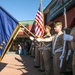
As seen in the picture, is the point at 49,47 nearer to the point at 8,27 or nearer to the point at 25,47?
the point at 8,27

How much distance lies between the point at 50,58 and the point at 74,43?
313cm

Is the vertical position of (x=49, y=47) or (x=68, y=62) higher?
(x=49, y=47)

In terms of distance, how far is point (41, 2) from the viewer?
14.8 meters

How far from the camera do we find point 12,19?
26.8ft

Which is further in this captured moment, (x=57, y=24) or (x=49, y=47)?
(x=49, y=47)

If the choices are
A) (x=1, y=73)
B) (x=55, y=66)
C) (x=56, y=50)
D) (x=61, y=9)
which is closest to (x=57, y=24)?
(x=56, y=50)

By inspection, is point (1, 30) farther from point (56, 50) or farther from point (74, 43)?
point (74, 43)

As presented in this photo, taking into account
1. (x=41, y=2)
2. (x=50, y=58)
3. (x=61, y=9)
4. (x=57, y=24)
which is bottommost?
(x=50, y=58)

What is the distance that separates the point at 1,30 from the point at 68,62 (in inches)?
107

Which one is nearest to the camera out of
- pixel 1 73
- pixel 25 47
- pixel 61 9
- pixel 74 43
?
pixel 74 43

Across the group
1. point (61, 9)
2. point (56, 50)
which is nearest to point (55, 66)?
point (56, 50)

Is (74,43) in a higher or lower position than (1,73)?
higher

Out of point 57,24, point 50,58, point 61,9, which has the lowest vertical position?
point 50,58

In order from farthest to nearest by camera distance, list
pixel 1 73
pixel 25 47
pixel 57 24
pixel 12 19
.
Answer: pixel 25 47 → pixel 1 73 → pixel 12 19 → pixel 57 24
